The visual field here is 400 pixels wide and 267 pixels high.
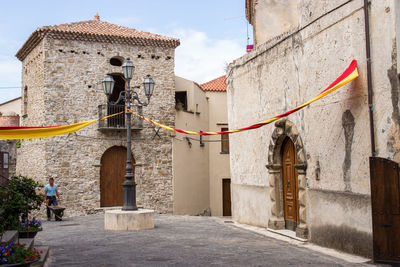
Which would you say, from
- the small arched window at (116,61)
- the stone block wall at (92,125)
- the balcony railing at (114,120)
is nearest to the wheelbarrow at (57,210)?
the stone block wall at (92,125)

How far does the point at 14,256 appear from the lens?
6.05 meters

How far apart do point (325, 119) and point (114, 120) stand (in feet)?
43.1

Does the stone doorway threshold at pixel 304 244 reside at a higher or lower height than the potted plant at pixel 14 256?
lower

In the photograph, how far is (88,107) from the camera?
19984 millimetres

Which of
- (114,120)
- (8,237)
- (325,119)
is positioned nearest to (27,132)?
(8,237)

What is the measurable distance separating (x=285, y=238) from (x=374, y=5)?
5.22 m

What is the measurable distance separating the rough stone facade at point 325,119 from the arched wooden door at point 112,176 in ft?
29.6

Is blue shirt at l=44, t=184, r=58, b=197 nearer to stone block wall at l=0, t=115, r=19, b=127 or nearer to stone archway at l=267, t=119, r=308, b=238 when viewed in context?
stone archway at l=267, t=119, r=308, b=238

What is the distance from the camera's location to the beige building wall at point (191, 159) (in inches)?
853

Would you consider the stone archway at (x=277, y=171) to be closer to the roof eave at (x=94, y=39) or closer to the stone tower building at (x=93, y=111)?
the stone tower building at (x=93, y=111)

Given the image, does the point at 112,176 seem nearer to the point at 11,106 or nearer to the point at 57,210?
the point at 57,210

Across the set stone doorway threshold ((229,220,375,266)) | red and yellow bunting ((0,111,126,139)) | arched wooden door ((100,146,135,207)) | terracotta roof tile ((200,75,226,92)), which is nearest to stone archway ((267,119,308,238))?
stone doorway threshold ((229,220,375,266))

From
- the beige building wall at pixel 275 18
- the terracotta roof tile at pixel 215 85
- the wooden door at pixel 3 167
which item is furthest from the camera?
the terracotta roof tile at pixel 215 85

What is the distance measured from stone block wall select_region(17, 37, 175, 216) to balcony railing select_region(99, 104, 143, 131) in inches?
12.7
